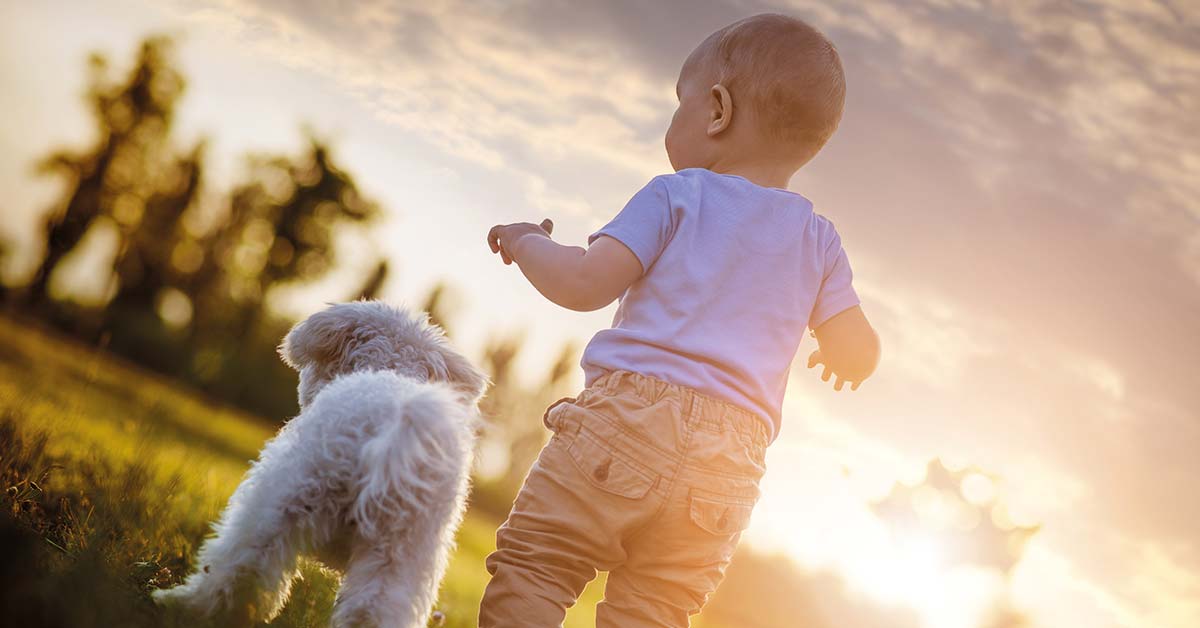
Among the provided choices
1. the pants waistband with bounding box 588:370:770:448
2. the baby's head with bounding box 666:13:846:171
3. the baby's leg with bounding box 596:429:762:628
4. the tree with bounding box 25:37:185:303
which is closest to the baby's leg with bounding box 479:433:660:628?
the baby's leg with bounding box 596:429:762:628

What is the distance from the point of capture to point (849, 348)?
4.07 meters

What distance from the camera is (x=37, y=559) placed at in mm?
2525

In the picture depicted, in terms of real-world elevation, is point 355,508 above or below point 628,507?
below

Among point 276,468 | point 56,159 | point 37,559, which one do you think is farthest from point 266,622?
point 56,159

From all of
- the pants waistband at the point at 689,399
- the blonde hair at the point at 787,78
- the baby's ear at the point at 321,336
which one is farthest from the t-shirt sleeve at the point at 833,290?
the baby's ear at the point at 321,336

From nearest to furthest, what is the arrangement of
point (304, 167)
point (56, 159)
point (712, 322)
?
point (712, 322) → point (56, 159) → point (304, 167)

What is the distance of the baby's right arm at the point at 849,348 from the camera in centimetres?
407

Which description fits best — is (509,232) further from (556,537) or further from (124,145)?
(124,145)

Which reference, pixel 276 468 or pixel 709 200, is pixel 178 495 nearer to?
pixel 276 468

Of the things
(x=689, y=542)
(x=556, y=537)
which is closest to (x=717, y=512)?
(x=689, y=542)

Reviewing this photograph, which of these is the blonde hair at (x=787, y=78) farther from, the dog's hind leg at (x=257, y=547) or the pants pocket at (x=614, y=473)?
the dog's hind leg at (x=257, y=547)

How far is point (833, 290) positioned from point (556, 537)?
1742mm

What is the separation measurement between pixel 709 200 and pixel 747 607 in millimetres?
20681

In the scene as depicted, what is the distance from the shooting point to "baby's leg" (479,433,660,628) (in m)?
3.45
